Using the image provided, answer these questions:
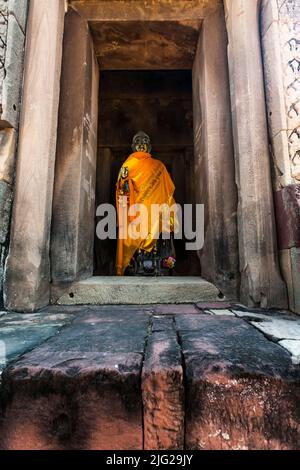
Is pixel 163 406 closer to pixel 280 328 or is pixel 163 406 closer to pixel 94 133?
Result: pixel 280 328

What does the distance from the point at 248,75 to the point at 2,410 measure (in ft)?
7.49

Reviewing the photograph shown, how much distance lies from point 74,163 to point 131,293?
1.11 m

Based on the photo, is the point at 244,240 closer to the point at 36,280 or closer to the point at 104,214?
the point at 36,280

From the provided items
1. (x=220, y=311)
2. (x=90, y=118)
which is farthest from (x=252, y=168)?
(x=90, y=118)

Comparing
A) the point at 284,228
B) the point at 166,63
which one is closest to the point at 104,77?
the point at 166,63

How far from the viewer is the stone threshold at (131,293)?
1.93 m

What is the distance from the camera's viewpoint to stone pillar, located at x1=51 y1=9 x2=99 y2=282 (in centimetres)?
201

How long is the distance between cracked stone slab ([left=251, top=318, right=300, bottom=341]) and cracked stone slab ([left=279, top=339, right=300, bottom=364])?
0.04m

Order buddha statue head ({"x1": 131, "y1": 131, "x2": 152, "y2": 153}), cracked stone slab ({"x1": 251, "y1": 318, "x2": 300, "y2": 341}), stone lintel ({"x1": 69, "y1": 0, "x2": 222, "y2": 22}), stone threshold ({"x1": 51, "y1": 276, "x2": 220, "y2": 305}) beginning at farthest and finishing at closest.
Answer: buddha statue head ({"x1": 131, "y1": 131, "x2": 152, "y2": 153})
stone lintel ({"x1": 69, "y1": 0, "x2": 222, "y2": 22})
stone threshold ({"x1": 51, "y1": 276, "x2": 220, "y2": 305})
cracked stone slab ({"x1": 251, "y1": 318, "x2": 300, "y2": 341})

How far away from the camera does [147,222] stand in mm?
3520

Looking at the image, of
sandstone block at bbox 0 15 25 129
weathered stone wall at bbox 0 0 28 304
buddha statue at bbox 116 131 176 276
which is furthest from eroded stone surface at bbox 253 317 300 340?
buddha statue at bbox 116 131 176 276

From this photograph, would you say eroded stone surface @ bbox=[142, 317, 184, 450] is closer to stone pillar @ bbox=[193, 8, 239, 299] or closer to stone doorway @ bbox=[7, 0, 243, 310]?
stone doorway @ bbox=[7, 0, 243, 310]

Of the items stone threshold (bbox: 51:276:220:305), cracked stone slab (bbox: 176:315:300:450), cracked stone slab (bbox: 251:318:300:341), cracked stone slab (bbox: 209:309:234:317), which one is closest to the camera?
Result: cracked stone slab (bbox: 176:315:300:450)

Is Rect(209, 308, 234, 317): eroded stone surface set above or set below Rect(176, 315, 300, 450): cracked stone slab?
above
